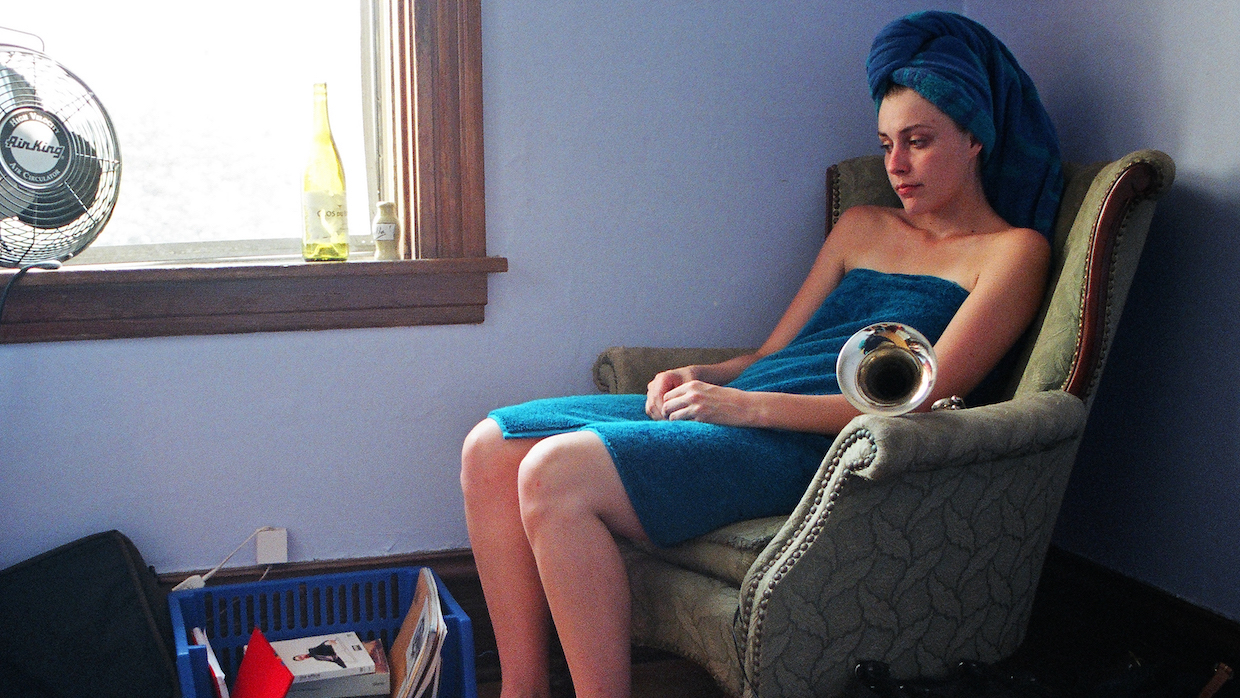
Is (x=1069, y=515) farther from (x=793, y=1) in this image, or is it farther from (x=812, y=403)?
(x=793, y=1)

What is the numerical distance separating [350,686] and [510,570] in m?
0.35

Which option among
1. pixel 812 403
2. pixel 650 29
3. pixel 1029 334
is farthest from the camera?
pixel 650 29

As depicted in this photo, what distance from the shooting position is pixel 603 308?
7.26 feet

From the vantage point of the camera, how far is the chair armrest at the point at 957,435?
126 centimetres

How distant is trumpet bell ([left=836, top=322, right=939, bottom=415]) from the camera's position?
134 cm

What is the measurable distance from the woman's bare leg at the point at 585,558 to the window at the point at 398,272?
698 millimetres

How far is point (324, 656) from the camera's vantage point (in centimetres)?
172

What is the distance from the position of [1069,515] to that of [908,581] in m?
0.85

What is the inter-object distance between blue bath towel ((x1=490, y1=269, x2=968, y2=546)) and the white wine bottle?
0.59 metres

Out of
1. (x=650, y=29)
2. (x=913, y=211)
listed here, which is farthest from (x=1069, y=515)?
(x=650, y=29)

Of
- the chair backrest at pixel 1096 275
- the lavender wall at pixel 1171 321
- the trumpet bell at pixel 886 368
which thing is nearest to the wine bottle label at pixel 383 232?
the trumpet bell at pixel 886 368

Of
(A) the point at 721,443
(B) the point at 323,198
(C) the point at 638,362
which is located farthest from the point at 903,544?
(B) the point at 323,198

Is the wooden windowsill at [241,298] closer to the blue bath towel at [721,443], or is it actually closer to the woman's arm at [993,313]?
the blue bath towel at [721,443]

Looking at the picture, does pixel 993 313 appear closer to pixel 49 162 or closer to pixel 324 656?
pixel 324 656
